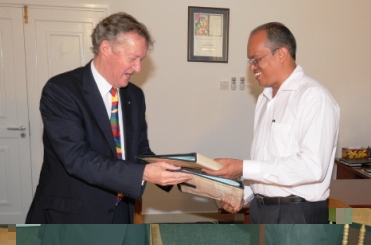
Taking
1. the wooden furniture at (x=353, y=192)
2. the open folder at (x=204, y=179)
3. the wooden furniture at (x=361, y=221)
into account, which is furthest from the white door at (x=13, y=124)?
the wooden furniture at (x=361, y=221)

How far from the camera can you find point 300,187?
1693mm

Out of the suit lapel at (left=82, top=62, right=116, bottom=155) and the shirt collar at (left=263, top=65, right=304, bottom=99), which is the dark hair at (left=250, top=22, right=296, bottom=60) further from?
the suit lapel at (left=82, top=62, right=116, bottom=155)

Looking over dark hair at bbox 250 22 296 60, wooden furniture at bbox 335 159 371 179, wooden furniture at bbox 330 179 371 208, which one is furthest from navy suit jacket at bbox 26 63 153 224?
wooden furniture at bbox 335 159 371 179

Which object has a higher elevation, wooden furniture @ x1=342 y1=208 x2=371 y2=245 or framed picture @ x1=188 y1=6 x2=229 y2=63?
framed picture @ x1=188 y1=6 x2=229 y2=63

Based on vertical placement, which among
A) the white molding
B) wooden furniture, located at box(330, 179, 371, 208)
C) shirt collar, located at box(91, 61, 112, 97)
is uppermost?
the white molding

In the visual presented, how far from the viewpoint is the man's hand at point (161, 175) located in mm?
1404

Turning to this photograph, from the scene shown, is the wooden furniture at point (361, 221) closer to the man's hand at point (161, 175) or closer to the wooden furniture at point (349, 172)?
the man's hand at point (161, 175)

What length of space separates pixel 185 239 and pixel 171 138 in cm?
318

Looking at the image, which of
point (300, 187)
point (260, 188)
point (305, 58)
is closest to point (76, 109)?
point (260, 188)

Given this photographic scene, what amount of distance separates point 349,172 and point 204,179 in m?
2.94

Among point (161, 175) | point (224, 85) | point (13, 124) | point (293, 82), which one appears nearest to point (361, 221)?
point (161, 175)

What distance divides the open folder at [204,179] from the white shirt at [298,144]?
7.4 inches

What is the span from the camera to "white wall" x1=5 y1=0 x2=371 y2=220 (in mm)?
3867

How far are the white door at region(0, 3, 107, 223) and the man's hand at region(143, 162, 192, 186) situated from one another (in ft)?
9.05
